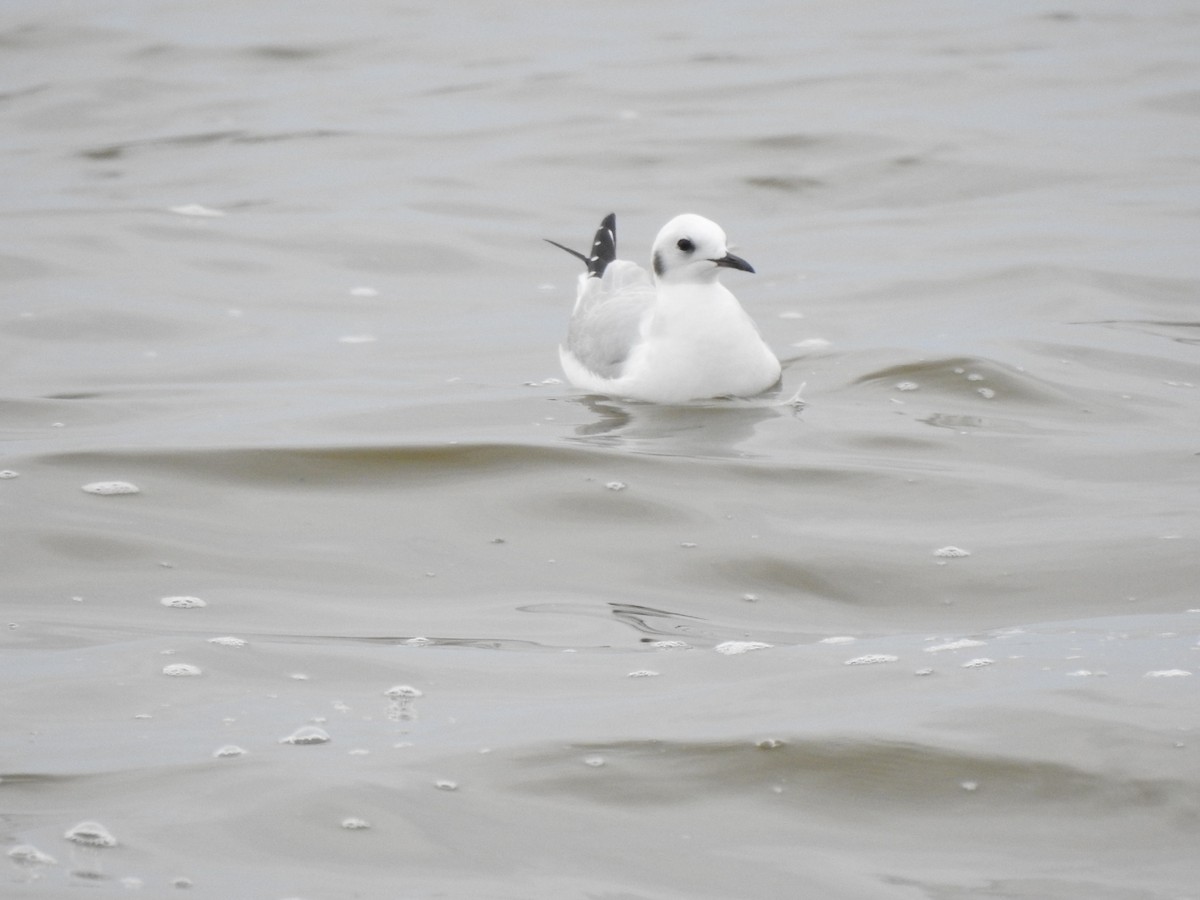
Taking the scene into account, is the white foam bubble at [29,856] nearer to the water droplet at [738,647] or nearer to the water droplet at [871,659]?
the water droplet at [738,647]

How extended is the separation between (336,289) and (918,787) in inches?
264

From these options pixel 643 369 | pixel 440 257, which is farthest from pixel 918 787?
pixel 440 257

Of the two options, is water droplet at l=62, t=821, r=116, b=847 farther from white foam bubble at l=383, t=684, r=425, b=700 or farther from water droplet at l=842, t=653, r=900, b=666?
water droplet at l=842, t=653, r=900, b=666

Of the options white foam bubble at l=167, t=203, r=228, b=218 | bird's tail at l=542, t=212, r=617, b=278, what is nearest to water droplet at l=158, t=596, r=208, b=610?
bird's tail at l=542, t=212, r=617, b=278

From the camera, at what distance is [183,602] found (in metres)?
4.92

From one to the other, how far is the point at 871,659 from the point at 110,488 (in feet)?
9.29

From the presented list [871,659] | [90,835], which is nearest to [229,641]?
[90,835]

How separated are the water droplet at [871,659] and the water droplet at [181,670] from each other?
1602mm

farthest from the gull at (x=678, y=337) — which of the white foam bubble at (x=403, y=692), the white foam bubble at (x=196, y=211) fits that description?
the white foam bubble at (x=196, y=211)

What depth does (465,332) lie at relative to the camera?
8812mm

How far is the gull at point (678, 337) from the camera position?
703 cm

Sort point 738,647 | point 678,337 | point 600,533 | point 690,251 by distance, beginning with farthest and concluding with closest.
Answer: point 690,251, point 678,337, point 600,533, point 738,647

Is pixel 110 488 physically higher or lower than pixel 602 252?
lower

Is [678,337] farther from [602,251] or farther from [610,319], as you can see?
[602,251]
